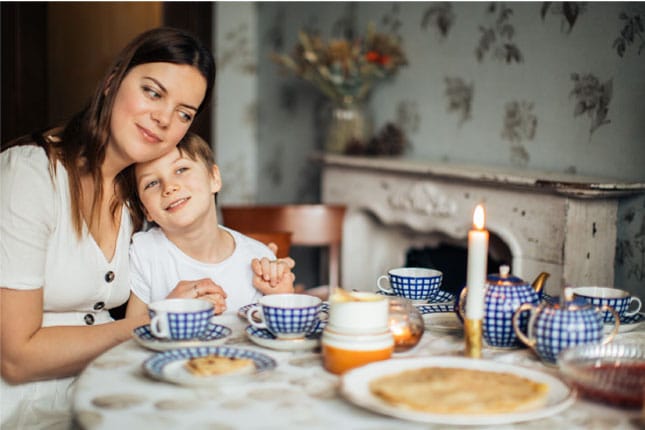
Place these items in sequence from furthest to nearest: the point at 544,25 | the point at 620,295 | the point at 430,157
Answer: the point at 430,157
the point at 544,25
the point at 620,295

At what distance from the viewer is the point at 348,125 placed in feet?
11.0

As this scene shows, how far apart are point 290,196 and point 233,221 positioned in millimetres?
1216

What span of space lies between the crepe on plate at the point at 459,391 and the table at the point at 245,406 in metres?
0.03

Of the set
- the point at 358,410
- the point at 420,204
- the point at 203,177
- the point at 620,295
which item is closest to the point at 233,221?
the point at 420,204

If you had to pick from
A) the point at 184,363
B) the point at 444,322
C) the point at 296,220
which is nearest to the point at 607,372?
the point at 444,322

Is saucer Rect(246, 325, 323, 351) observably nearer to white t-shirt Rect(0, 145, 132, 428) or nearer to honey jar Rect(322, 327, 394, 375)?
honey jar Rect(322, 327, 394, 375)

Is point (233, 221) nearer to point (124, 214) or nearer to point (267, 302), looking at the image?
point (124, 214)

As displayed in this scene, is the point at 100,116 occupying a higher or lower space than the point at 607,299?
higher

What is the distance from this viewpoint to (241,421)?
1027 millimetres

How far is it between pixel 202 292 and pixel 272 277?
0.79ft

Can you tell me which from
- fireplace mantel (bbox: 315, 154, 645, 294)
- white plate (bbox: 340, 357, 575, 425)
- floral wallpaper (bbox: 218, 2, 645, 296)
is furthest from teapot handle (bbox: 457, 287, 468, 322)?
floral wallpaper (bbox: 218, 2, 645, 296)

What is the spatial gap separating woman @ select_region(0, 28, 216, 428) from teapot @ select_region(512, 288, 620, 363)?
64 centimetres

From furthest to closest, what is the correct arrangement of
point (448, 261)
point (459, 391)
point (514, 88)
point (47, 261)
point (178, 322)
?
point (448, 261) → point (514, 88) → point (47, 261) → point (178, 322) → point (459, 391)

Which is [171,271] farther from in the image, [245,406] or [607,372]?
[607,372]
